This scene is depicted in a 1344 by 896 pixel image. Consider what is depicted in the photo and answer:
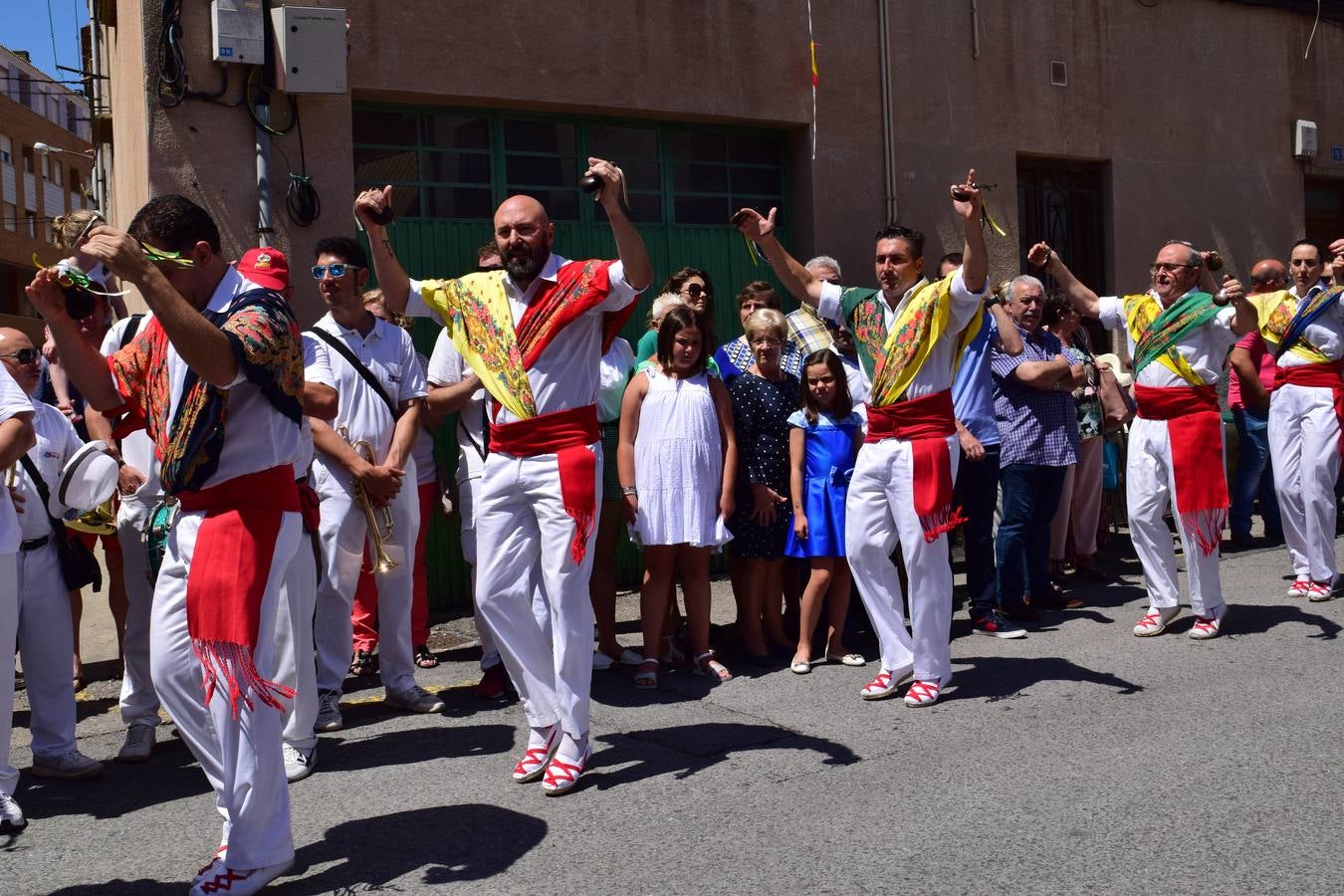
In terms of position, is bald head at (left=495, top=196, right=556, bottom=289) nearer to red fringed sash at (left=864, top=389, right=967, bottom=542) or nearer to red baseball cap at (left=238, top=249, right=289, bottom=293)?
red baseball cap at (left=238, top=249, right=289, bottom=293)

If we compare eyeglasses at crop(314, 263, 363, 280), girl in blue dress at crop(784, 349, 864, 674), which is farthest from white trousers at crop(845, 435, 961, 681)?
eyeglasses at crop(314, 263, 363, 280)

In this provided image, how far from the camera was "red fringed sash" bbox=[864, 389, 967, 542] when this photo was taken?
608 cm

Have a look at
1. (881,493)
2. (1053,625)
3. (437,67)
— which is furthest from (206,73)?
(1053,625)

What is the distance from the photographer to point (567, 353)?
520cm

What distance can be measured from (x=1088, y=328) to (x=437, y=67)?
6.11 metres

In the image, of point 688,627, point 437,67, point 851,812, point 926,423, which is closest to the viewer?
point 851,812

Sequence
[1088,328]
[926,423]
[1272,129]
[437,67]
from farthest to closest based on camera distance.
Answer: [1272,129] < [1088,328] < [437,67] < [926,423]

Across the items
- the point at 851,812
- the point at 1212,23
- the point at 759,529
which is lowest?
the point at 851,812

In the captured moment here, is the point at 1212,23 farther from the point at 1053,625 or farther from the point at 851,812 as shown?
the point at 851,812

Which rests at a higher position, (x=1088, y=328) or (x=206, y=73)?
(x=206, y=73)

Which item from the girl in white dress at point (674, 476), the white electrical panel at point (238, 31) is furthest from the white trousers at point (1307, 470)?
the white electrical panel at point (238, 31)

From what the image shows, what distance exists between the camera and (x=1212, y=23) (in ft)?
40.8

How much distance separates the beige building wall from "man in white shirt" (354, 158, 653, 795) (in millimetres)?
3345

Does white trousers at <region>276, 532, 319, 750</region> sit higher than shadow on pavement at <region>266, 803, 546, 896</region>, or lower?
higher
